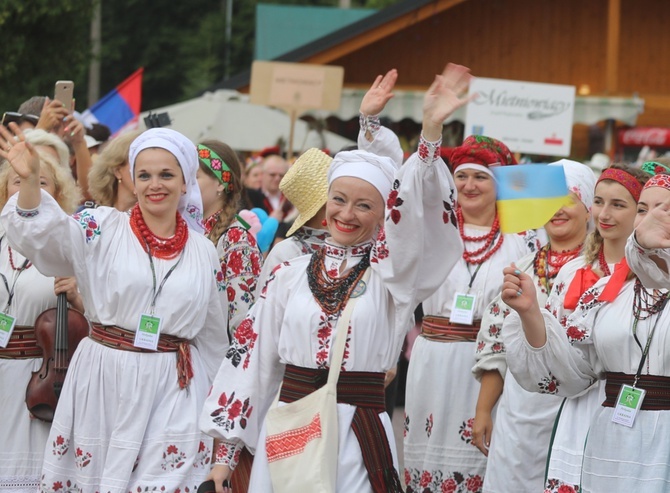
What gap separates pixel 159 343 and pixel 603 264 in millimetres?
1998

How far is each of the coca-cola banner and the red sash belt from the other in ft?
48.6

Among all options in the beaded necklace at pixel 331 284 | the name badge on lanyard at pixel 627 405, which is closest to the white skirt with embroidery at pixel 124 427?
the beaded necklace at pixel 331 284

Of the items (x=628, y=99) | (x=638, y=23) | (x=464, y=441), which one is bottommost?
(x=464, y=441)

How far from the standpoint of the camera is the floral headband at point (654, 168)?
17.2 ft

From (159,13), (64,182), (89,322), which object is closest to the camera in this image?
(89,322)

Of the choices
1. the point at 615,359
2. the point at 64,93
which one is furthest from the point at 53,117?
the point at 615,359

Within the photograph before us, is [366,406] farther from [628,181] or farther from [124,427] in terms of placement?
[628,181]

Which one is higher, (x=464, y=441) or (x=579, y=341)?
(x=579, y=341)

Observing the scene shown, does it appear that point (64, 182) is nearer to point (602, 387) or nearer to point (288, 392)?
point (288, 392)

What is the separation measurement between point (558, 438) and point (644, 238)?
1.13 m

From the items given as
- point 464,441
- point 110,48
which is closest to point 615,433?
point 464,441

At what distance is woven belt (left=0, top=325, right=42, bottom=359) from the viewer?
6473 mm

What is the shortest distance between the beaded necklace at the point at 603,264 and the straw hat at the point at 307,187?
1455mm

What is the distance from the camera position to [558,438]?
217 inches
